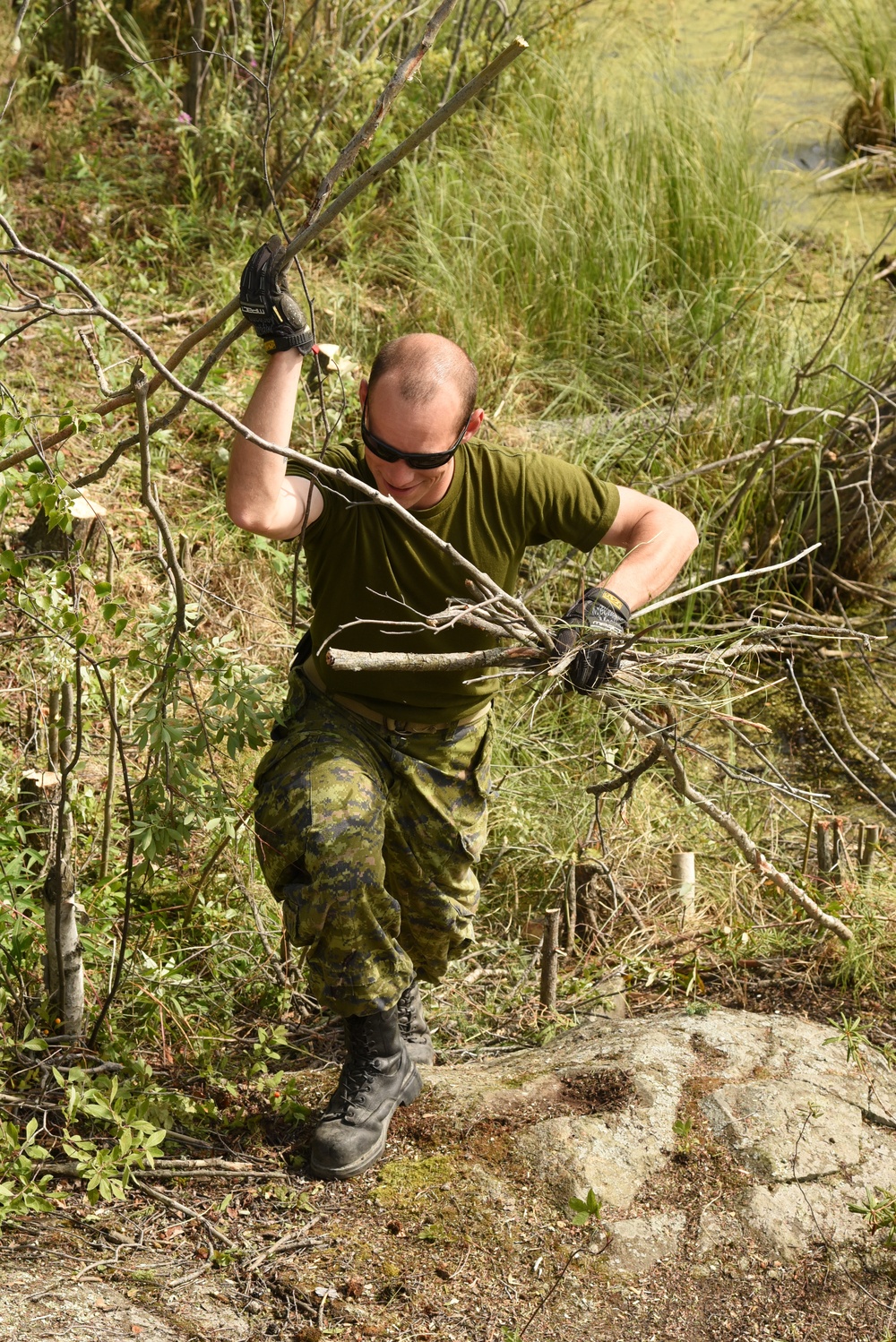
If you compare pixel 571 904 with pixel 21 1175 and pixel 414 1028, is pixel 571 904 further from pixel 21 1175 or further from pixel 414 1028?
pixel 21 1175

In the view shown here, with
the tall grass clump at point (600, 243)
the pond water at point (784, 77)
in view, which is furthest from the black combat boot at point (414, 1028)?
the pond water at point (784, 77)

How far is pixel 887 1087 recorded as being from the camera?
256 centimetres

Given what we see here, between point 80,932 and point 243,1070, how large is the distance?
0.44 meters

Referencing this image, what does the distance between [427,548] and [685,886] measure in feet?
4.32

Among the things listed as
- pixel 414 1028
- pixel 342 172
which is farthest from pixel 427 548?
pixel 414 1028

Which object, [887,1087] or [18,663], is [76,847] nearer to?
[18,663]

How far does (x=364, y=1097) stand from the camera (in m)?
2.39

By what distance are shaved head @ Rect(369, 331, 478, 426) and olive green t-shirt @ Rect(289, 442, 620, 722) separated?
153mm

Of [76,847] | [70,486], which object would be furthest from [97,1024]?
[70,486]

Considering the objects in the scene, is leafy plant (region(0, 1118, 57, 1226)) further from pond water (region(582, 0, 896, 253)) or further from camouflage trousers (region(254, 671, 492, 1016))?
pond water (region(582, 0, 896, 253))

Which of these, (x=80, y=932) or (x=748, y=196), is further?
(x=748, y=196)

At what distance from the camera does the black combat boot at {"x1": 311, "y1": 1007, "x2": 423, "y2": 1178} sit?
7.56 ft

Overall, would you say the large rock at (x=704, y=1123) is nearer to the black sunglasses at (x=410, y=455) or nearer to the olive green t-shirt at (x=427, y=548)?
the olive green t-shirt at (x=427, y=548)

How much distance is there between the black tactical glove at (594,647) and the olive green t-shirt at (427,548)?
0.70ft
